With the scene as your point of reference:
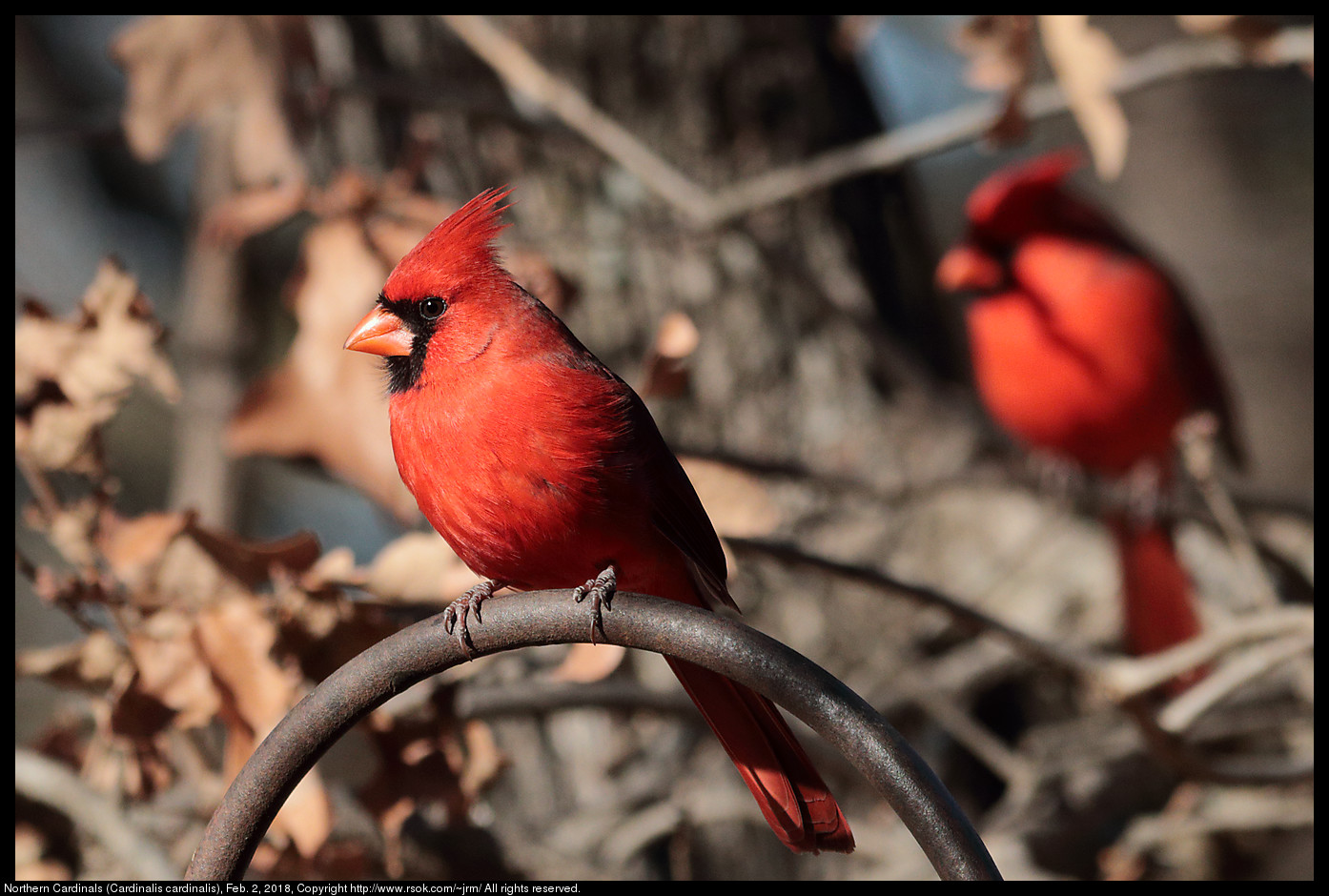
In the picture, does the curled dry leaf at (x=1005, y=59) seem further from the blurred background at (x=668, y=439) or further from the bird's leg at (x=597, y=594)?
the bird's leg at (x=597, y=594)

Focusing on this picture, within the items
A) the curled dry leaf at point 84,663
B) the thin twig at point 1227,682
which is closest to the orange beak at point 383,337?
the curled dry leaf at point 84,663

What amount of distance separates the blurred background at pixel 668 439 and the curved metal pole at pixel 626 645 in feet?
1.24

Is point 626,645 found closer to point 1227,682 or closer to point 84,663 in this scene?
point 84,663

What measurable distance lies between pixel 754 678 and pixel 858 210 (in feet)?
8.19

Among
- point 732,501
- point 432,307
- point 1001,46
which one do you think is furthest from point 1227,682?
point 432,307

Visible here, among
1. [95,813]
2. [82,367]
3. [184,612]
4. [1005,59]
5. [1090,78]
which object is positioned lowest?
[95,813]

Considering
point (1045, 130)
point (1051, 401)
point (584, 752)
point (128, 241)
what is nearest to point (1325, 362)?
point (1051, 401)

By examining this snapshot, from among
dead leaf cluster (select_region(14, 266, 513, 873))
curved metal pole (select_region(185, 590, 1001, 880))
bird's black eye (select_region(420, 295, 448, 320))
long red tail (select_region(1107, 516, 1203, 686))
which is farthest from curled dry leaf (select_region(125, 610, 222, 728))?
long red tail (select_region(1107, 516, 1203, 686))

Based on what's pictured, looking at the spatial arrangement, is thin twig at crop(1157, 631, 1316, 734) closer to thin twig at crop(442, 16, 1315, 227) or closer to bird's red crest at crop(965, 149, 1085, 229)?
thin twig at crop(442, 16, 1315, 227)

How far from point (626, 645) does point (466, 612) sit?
0.22 metres

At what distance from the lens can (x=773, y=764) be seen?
1344mm

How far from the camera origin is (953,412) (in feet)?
10.7

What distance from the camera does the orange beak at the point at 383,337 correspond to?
143 cm

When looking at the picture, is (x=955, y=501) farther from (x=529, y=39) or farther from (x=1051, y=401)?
(x=529, y=39)
